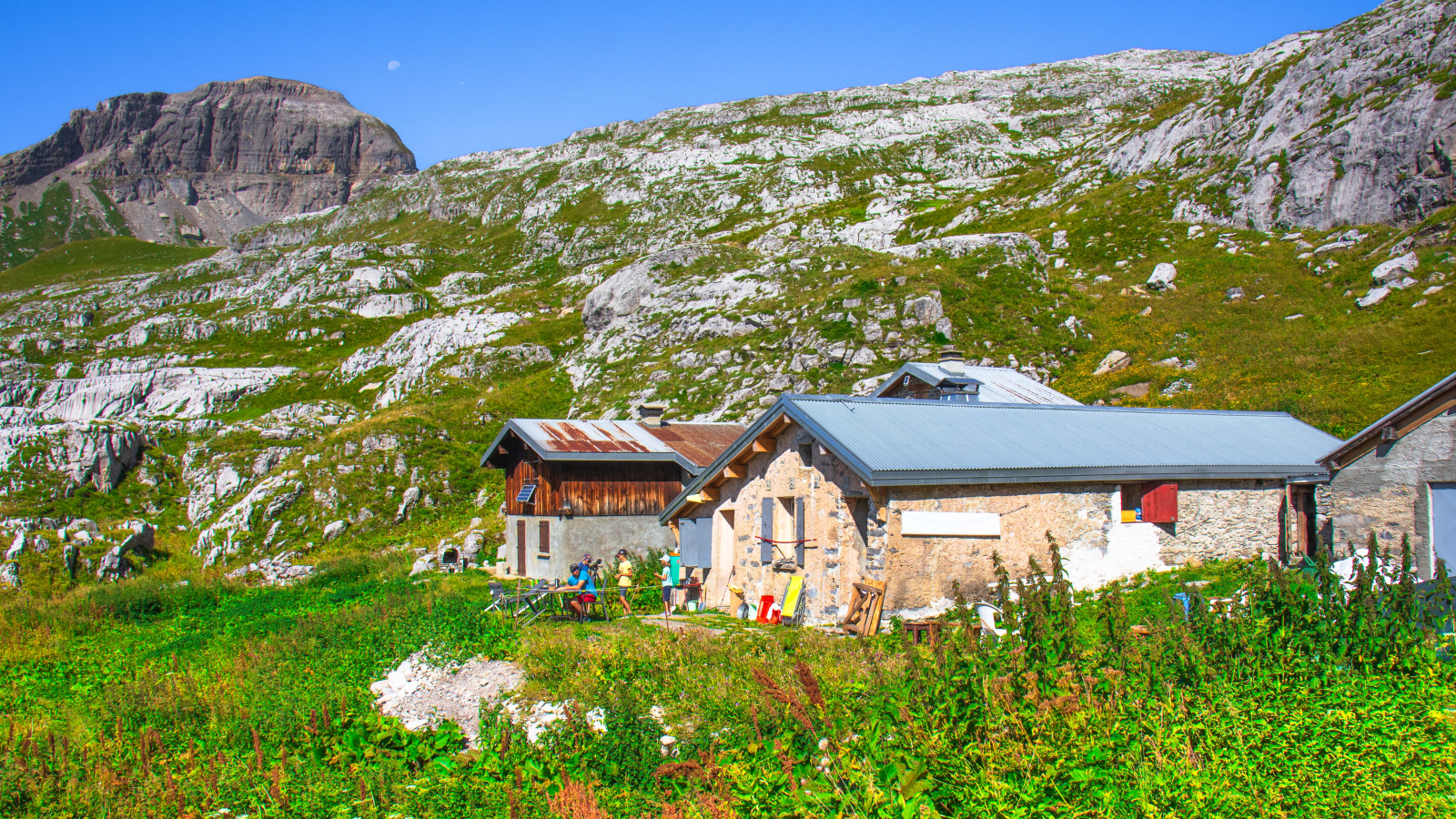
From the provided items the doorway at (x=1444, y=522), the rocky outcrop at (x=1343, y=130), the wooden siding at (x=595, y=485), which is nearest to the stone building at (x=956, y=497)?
the doorway at (x=1444, y=522)

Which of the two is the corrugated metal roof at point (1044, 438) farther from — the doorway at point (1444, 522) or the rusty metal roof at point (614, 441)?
the rusty metal roof at point (614, 441)

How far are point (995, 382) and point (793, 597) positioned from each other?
15.8 m

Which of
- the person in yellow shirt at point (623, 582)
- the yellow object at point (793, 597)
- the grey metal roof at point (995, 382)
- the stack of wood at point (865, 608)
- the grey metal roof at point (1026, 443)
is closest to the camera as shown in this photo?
the stack of wood at point (865, 608)

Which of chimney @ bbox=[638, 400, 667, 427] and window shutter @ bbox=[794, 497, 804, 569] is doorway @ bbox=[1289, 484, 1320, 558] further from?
chimney @ bbox=[638, 400, 667, 427]

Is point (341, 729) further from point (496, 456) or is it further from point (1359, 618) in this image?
point (496, 456)

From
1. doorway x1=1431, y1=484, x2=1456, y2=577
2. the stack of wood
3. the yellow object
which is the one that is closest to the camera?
the stack of wood

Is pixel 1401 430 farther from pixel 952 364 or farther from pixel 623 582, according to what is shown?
pixel 623 582

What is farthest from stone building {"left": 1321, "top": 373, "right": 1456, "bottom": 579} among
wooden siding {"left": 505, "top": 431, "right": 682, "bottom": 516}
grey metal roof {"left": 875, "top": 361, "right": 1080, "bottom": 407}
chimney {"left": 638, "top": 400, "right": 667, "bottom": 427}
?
chimney {"left": 638, "top": 400, "right": 667, "bottom": 427}

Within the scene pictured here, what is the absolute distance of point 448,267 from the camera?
97625 millimetres

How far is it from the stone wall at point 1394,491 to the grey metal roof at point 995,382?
9159 mm

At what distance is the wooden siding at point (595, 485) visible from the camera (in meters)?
28.1

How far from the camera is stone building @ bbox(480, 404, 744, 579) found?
27.8 metres

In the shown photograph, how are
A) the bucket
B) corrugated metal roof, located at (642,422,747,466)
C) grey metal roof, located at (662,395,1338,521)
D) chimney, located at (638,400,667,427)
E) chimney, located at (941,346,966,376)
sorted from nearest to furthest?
grey metal roof, located at (662,395,1338,521) → the bucket → chimney, located at (941,346,966,376) → corrugated metal roof, located at (642,422,747,466) → chimney, located at (638,400,667,427)

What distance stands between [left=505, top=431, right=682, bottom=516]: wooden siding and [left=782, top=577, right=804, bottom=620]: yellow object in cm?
1179
